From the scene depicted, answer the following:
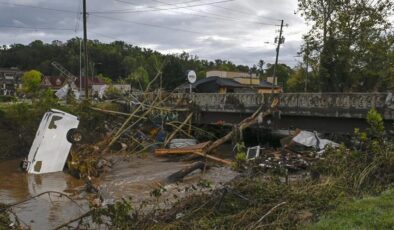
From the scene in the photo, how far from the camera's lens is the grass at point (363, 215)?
6449mm

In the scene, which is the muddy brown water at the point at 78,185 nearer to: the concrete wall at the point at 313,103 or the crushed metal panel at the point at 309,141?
the crushed metal panel at the point at 309,141

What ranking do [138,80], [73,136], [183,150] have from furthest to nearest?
[138,80] → [183,150] → [73,136]

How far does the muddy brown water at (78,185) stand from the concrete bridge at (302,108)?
543 cm

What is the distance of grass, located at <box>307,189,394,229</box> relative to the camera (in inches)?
254

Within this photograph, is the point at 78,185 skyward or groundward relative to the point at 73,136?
groundward

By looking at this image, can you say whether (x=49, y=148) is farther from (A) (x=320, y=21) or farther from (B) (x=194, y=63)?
(B) (x=194, y=63)

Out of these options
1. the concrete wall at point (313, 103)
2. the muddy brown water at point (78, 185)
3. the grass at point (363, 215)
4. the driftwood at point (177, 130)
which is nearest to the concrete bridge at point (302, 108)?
the concrete wall at point (313, 103)

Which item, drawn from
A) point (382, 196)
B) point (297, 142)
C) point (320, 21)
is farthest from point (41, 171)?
point (320, 21)

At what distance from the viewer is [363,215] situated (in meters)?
6.93

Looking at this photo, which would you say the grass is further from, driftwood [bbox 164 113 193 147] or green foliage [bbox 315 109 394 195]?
driftwood [bbox 164 113 193 147]

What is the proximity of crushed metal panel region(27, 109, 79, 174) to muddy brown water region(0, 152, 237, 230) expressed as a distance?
0.43 metres

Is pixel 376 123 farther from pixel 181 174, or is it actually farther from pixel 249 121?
pixel 249 121

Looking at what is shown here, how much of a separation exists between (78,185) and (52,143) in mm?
3136

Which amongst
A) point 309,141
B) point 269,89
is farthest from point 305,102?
point 269,89
